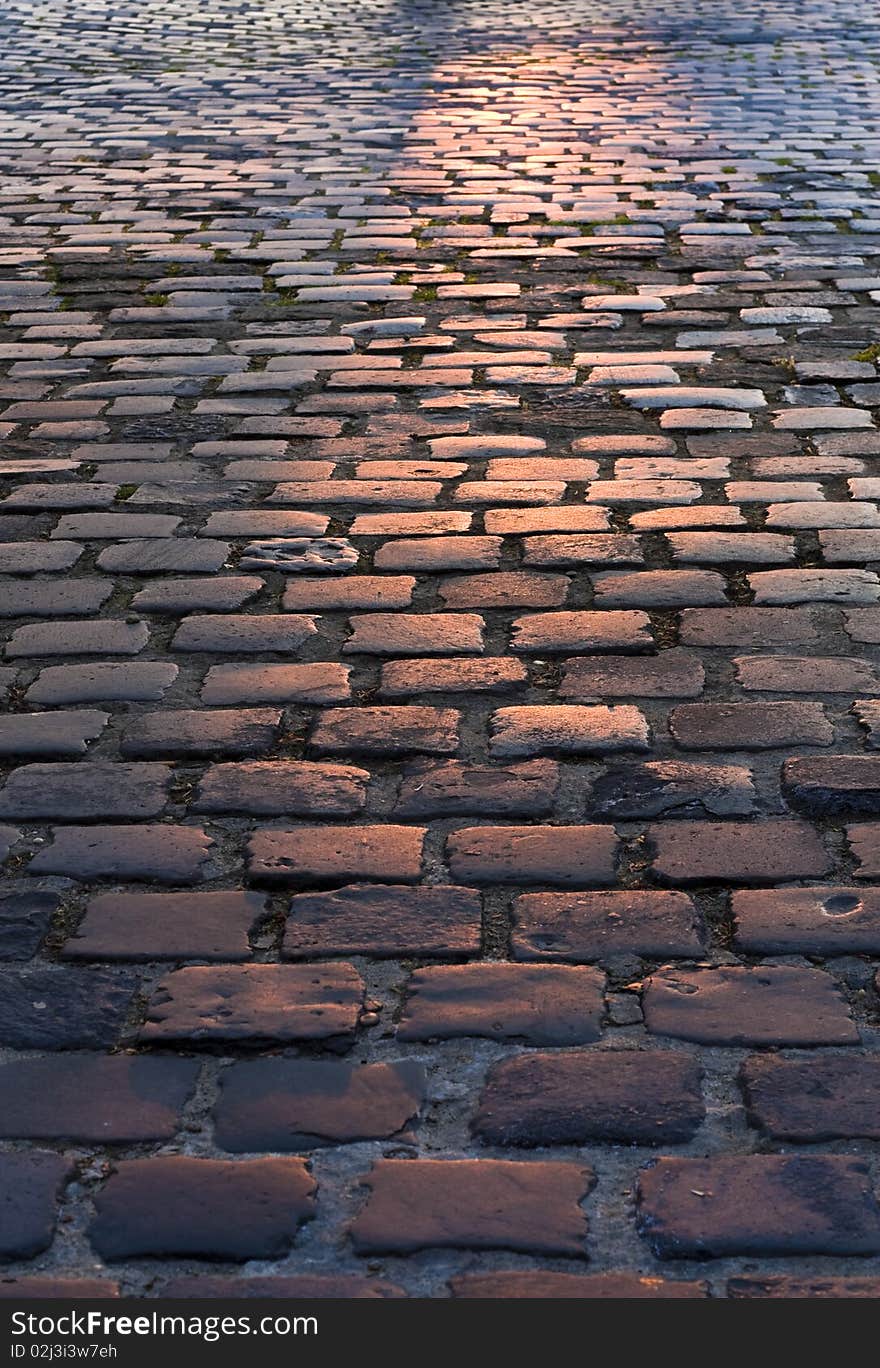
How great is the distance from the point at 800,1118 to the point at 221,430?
9.45 feet

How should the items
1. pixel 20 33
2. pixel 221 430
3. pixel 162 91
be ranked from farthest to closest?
pixel 20 33
pixel 162 91
pixel 221 430

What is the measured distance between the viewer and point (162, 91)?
33.4 feet

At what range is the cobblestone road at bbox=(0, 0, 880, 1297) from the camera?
172 cm

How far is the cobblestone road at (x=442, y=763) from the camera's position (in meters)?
1.72

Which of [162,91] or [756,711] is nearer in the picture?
[756,711]

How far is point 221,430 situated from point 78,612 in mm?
1197

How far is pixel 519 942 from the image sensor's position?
2.14m

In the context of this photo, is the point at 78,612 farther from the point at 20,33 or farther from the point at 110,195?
the point at 20,33

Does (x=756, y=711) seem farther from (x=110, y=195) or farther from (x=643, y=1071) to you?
(x=110, y=195)

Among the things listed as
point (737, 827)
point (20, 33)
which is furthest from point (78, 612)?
point (20, 33)

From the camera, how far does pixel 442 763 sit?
2.59 meters

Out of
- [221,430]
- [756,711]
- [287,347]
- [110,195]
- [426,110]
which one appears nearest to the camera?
[756,711]

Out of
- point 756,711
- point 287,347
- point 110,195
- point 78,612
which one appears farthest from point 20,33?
point 756,711

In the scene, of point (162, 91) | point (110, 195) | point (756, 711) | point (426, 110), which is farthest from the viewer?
point (162, 91)
